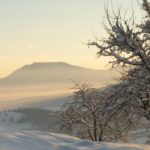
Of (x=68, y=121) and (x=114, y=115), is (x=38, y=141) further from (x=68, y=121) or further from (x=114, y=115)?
(x=68, y=121)

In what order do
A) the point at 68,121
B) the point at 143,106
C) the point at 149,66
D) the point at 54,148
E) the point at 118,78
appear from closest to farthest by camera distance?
1. the point at 54,148
2. the point at 149,66
3. the point at 143,106
4. the point at 118,78
5. the point at 68,121

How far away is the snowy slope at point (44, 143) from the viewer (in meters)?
11.6

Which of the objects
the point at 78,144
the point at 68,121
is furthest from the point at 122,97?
the point at 68,121

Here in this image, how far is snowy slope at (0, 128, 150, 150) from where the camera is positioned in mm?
11617

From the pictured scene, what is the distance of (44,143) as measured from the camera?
39.8ft

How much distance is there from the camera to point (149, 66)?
18.5 meters

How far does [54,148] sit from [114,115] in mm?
8516

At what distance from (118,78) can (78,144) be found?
9.13 metres

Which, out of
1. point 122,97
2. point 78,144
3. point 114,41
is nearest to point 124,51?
point 114,41

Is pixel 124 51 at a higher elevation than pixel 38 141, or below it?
higher

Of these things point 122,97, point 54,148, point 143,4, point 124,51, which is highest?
point 143,4

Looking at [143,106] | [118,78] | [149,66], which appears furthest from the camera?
[118,78]

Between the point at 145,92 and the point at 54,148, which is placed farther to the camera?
the point at 145,92

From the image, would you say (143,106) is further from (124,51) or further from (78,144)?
(78,144)
